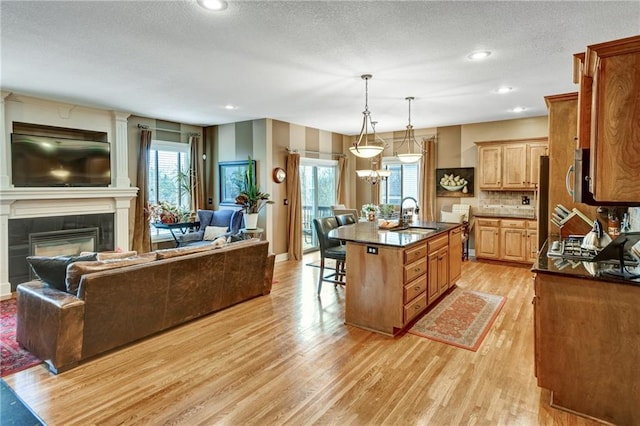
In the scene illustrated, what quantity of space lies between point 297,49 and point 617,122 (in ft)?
7.89

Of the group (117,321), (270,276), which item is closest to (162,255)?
(117,321)

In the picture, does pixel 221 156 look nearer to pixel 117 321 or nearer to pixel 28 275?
pixel 28 275

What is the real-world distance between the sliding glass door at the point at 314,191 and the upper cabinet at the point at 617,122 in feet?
19.3

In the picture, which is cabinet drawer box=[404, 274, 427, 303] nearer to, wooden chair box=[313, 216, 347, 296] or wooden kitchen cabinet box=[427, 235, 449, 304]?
wooden kitchen cabinet box=[427, 235, 449, 304]

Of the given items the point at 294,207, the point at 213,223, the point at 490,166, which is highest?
the point at 490,166

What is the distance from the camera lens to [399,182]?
805cm

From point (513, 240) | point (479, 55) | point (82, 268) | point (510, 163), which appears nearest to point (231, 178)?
point (82, 268)

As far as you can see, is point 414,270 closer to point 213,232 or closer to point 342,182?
point 213,232

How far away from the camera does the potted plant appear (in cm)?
610

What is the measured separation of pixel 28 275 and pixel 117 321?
9.81 feet

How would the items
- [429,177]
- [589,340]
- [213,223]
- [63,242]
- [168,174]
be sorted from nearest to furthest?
[589,340] < [63,242] < [213,223] < [168,174] < [429,177]

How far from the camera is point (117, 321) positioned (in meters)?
3.07

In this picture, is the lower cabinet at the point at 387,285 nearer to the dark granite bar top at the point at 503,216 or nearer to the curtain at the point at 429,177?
the dark granite bar top at the point at 503,216

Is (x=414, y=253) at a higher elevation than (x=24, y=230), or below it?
below
